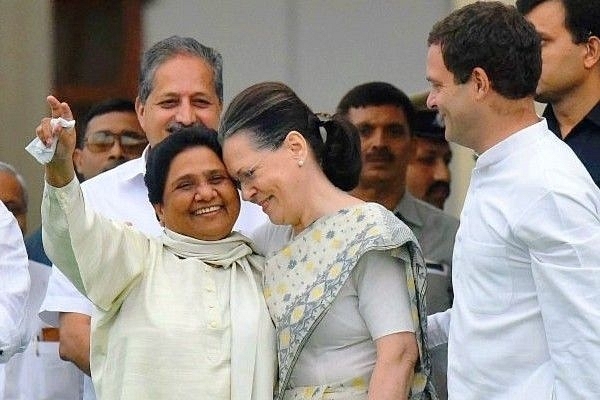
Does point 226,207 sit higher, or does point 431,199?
point 226,207

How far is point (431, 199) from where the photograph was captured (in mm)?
5887

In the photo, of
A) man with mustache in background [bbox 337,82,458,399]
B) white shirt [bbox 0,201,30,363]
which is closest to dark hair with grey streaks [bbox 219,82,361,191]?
white shirt [bbox 0,201,30,363]

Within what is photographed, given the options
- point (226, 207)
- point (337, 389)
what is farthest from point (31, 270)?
point (337, 389)

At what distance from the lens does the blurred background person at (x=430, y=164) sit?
584 centimetres

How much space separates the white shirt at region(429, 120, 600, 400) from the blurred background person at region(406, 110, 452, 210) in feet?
8.57

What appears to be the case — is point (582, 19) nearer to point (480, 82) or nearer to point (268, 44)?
point (480, 82)

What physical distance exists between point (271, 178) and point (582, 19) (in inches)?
32.4

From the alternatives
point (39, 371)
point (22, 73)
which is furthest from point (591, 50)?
point (22, 73)

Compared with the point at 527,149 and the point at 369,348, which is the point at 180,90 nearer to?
the point at 369,348

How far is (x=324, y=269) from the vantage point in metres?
3.48

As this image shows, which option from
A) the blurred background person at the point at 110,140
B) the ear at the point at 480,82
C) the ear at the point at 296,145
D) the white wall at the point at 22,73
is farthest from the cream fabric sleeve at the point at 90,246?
the white wall at the point at 22,73

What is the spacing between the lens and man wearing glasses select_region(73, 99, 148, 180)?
5.27m

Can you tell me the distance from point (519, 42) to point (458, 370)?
0.67 m

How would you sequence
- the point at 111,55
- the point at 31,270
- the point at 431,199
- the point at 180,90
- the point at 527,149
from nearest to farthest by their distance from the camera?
the point at 527,149
the point at 180,90
the point at 31,270
the point at 431,199
the point at 111,55
